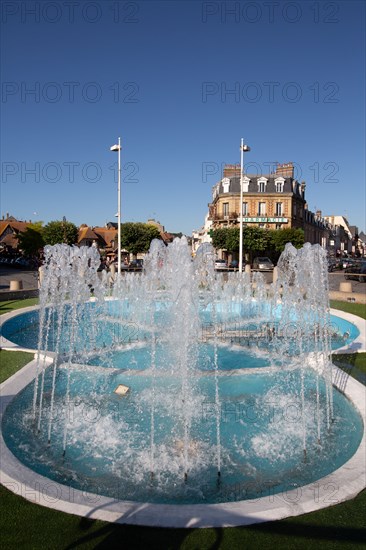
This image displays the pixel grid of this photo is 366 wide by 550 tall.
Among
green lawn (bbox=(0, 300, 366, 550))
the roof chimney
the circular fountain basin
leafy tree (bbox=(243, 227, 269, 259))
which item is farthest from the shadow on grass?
the roof chimney

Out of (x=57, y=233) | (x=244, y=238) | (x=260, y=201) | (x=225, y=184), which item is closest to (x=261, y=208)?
(x=260, y=201)

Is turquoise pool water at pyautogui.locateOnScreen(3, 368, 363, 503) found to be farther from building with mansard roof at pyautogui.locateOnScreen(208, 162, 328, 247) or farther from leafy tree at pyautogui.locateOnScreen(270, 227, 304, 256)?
building with mansard roof at pyautogui.locateOnScreen(208, 162, 328, 247)

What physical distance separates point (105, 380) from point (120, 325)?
6.82 m

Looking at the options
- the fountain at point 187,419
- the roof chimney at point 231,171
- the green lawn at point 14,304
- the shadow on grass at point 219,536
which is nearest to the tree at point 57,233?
the roof chimney at point 231,171

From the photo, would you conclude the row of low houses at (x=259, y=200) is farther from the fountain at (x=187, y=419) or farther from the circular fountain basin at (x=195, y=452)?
the circular fountain basin at (x=195, y=452)

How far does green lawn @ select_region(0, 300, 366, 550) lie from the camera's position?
3.91 metres

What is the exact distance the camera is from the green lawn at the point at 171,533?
3908 mm

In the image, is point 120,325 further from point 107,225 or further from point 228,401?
point 107,225

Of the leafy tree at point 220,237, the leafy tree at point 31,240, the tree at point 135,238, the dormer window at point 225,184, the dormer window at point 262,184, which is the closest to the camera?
the leafy tree at point 220,237

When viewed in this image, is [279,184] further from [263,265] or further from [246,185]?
[263,265]

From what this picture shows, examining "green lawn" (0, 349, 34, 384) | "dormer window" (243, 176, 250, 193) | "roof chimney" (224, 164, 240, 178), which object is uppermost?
"roof chimney" (224, 164, 240, 178)

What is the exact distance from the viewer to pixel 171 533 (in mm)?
4062

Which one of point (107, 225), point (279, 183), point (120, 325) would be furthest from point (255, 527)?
point (107, 225)

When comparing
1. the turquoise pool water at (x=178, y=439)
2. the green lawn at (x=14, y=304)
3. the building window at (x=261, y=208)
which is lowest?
the turquoise pool water at (x=178, y=439)
